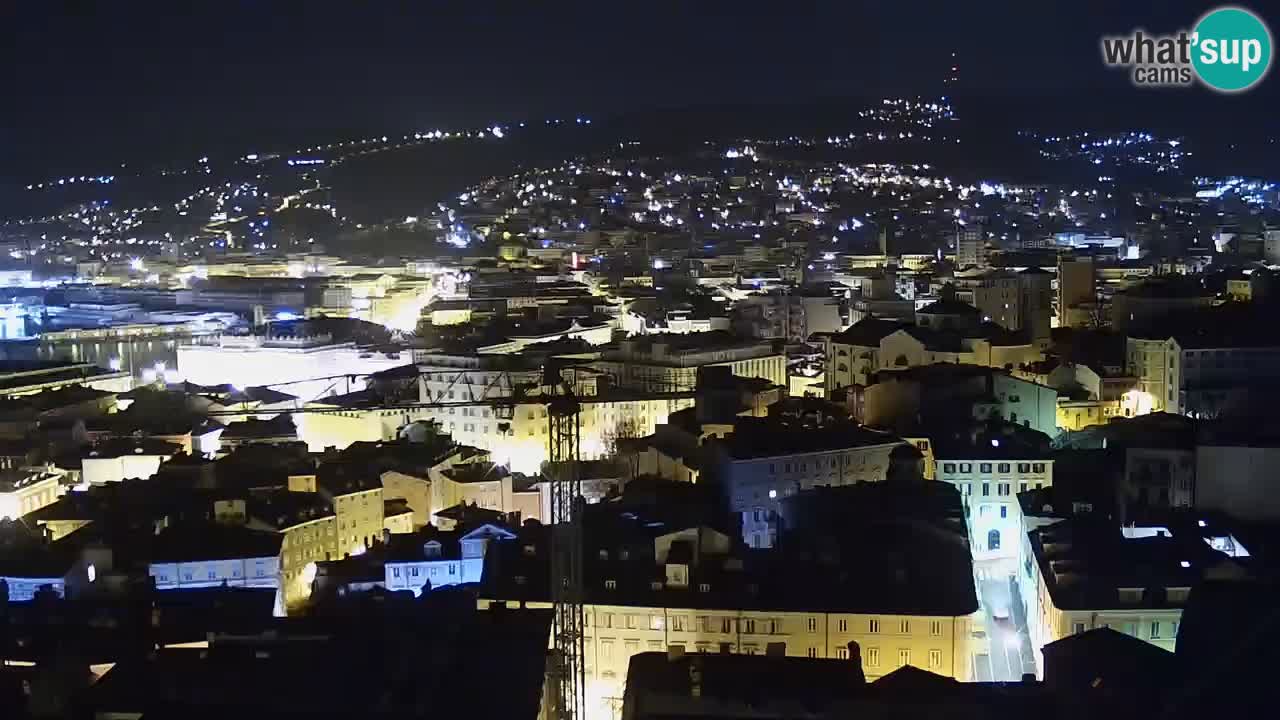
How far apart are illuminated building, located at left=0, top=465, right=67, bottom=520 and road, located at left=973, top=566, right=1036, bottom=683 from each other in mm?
7292

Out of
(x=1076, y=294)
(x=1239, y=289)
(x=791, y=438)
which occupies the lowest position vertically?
(x=791, y=438)

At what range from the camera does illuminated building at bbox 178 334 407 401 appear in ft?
69.4

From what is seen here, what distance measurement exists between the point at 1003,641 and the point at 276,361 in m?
15.4

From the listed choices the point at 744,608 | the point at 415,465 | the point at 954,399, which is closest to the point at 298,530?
the point at 415,465

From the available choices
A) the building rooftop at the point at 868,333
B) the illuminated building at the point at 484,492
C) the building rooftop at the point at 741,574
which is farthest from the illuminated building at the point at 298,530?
the building rooftop at the point at 868,333

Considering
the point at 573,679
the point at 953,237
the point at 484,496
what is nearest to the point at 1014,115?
the point at 953,237

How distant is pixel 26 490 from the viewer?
12180 mm

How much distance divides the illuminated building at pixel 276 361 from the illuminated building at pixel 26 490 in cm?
720

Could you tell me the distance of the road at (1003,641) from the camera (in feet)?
25.6

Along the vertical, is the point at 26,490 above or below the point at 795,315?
below

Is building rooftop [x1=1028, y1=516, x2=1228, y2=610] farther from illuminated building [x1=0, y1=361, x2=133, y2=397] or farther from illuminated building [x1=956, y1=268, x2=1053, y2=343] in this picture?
illuminated building [x1=0, y1=361, x2=133, y2=397]

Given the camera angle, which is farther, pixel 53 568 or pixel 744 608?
pixel 53 568

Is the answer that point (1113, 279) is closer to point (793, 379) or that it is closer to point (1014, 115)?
point (793, 379)

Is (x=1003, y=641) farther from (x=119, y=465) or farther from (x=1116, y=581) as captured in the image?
(x=119, y=465)
